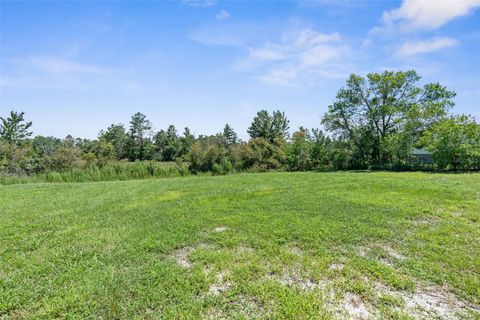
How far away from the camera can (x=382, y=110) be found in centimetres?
1762

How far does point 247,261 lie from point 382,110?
705 inches

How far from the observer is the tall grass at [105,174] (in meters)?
13.7

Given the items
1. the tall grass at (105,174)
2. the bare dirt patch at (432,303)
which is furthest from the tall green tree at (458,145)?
the tall grass at (105,174)

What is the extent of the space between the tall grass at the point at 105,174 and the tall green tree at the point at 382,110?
12.0 m

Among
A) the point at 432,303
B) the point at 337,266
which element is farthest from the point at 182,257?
the point at 432,303

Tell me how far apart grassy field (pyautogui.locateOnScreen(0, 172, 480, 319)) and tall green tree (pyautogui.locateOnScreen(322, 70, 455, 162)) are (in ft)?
44.8

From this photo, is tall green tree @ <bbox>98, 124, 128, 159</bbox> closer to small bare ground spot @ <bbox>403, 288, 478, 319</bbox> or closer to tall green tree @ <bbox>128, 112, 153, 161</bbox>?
tall green tree @ <bbox>128, 112, 153, 161</bbox>

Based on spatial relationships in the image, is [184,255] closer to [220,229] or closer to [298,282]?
[220,229]

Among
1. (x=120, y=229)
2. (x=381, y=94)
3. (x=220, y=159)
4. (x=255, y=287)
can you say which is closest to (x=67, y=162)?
(x=220, y=159)

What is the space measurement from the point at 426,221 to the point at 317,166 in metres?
15.3

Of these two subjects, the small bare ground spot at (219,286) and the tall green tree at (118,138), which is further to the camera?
the tall green tree at (118,138)

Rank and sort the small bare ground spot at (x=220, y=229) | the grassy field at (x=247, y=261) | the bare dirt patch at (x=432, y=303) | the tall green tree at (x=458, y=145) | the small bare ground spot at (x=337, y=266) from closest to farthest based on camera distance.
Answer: the bare dirt patch at (x=432, y=303), the grassy field at (x=247, y=261), the small bare ground spot at (x=337, y=266), the small bare ground spot at (x=220, y=229), the tall green tree at (x=458, y=145)

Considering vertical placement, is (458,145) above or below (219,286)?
above

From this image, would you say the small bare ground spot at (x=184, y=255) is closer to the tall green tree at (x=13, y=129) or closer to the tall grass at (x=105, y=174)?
the tall grass at (x=105, y=174)
